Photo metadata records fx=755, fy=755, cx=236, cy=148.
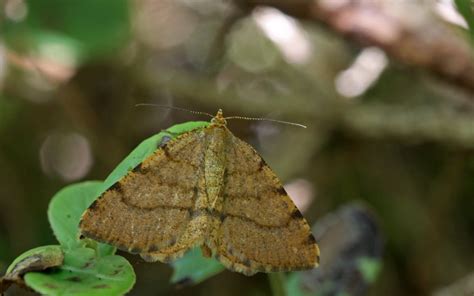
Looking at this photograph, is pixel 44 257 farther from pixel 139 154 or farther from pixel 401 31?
pixel 401 31

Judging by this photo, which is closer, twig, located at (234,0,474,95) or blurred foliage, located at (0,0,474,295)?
twig, located at (234,0,474,95)

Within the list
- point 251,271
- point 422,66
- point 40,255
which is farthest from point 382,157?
point 40,255

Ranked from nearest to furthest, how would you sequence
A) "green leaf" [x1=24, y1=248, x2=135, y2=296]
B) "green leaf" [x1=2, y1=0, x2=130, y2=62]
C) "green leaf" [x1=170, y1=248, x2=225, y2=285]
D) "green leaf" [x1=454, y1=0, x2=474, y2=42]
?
"green leaf" [x1=24, y1=248, x2=135, y2=296] < "green leaf" [x1=454, y1=0, x2=474, y2=42] < "green leaf" [x1=170, y1=248, x2=225, y2=285] < "green leaf" [x1=2, y1=0, x2=130, y2=62]

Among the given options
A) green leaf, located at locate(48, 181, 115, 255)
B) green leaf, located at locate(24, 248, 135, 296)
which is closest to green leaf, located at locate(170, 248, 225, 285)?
green leaf, located at locate(48, 181, 115, 255)

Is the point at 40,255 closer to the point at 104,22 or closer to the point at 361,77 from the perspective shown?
the point at 104,22

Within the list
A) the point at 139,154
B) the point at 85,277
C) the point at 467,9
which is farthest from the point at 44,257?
the point at 467,9

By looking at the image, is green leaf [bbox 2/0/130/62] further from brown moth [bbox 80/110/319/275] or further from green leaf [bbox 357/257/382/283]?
green leaf [bbox 357/257/382/283]

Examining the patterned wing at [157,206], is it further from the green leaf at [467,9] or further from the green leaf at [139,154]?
the green leaf at [467,9]
